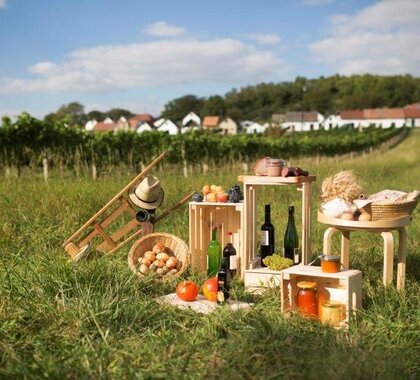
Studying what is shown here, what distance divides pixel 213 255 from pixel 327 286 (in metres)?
1.41

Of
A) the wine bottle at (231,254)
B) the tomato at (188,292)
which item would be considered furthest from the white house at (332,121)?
the tomato at (188,292)

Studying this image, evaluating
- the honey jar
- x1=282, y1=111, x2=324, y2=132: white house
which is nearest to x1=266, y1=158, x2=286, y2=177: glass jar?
the honey jar

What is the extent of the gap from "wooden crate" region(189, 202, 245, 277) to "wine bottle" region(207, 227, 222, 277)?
21cm

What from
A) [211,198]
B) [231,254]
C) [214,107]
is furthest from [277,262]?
→ [214,107]

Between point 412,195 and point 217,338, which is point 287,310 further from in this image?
point 412,195

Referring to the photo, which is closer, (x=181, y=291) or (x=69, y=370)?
(x=69, y=370)

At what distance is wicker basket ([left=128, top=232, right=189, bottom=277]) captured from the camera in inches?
235

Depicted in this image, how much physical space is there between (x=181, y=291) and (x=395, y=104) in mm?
129730

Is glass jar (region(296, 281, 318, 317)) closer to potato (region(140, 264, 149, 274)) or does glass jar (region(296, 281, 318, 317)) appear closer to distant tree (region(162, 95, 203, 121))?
potato (region(140, 264, 149, 274))

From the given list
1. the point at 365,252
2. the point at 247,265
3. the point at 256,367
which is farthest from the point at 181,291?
the point at 365,252

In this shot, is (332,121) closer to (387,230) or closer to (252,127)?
(252,127)

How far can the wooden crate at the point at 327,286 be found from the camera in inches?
177

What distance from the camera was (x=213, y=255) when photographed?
5906mm

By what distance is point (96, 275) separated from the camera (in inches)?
183
